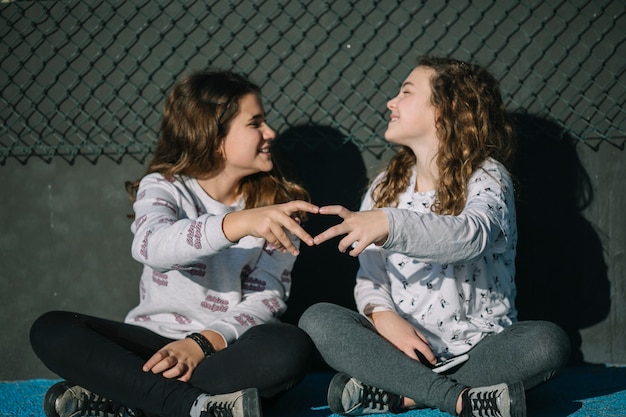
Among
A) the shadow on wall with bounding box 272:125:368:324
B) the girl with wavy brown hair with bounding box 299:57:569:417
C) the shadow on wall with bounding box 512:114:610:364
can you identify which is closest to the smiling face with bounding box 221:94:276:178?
the shadow on wall with bounding box 272:125:368:324

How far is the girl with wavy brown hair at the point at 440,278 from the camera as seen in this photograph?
210cm

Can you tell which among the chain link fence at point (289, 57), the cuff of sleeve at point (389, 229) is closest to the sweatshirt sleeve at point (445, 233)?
the cuff of sleeve at point (389, 229)

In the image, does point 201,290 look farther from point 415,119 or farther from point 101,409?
point 415,119

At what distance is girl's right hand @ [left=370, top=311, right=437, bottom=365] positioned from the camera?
2400 millimetres

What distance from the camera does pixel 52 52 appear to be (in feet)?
10.4

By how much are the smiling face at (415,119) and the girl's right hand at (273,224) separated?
0.80 metres

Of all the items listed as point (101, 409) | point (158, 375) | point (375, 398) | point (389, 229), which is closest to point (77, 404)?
point (101, 409)

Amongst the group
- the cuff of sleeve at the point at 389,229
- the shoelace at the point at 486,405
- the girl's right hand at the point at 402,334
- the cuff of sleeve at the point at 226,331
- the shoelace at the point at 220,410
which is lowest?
the shoelace at the point at 220,410

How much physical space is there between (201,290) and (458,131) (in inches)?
47.5

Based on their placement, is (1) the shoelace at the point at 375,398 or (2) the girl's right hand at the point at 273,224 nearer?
(2) the girl's right hand at the point at 273,224

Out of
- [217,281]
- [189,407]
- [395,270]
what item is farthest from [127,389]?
[395,270]

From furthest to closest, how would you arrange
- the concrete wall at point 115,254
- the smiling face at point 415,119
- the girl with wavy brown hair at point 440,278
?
1. the concrete wall at point 115,254
2. the smiling face at point 415,119
3. the girl with wavy brown hair at point 440,278

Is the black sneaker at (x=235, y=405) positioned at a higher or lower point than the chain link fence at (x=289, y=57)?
lower

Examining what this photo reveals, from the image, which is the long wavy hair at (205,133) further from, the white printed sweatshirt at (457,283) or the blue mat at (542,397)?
the blue mat at (542,397)
